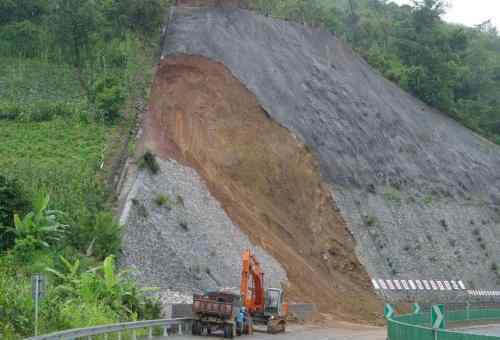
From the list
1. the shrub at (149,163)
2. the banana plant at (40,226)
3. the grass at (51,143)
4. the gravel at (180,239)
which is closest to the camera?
the banana plant at (40,226)

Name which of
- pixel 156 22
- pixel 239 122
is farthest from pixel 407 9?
pixel 239 122

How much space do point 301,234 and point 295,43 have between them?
2057 centimetres

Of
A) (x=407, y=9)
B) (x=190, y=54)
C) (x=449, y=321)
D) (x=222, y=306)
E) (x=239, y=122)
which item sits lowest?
(x=449, y=321)

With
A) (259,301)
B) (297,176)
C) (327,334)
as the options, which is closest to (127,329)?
(259,301)

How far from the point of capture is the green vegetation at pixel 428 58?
7250 centimetres

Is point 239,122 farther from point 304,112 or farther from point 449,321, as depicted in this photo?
point 449,321

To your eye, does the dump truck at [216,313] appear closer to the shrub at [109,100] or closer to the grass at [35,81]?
the shrub at [109,100]

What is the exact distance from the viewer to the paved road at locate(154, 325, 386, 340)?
28.8 m

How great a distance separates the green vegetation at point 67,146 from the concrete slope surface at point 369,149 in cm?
432

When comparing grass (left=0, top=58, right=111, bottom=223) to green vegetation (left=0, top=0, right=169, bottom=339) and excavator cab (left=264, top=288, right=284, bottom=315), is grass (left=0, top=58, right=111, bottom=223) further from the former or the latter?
excavator cab (left=264, top=288, right=284, bottom=315)

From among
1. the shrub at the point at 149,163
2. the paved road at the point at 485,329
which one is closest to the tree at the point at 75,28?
the shrub at the point at 149,163

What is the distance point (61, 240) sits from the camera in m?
31.7

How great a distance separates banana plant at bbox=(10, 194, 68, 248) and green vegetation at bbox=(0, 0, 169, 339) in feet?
0.13

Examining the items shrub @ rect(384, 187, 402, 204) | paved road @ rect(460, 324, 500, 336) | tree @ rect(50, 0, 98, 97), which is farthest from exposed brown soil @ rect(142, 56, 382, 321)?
tree @ rect(50, 0, 98, 97)
